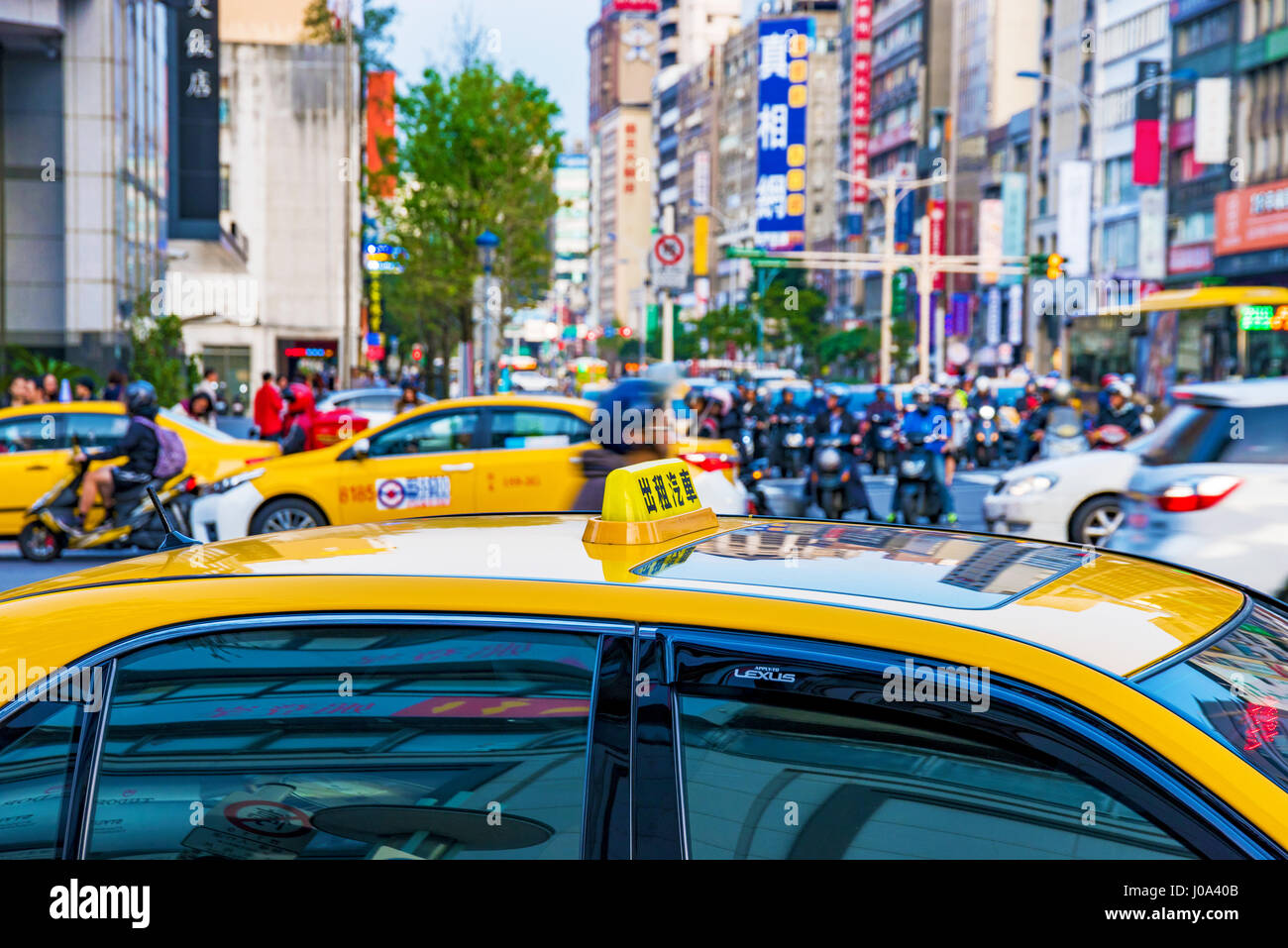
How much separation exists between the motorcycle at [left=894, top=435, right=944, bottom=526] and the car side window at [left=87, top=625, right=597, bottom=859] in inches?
580

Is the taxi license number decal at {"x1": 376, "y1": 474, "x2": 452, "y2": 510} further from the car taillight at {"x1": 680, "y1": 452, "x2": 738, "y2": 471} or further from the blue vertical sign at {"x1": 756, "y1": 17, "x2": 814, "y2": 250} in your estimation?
the blue vertical sign at {"x1": 756, "y1": 17, "x2": 814, "y2": 250}

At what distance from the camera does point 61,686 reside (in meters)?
2.50

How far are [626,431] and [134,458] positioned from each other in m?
5.91

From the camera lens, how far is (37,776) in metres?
2.46

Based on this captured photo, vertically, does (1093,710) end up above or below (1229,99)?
below

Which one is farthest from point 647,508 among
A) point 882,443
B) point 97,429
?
point 882,443

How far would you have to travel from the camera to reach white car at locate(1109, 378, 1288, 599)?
30.0 ft

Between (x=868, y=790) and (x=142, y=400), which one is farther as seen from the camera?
(x=142, y=400)

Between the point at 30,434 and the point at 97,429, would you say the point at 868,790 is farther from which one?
the point at 97,429

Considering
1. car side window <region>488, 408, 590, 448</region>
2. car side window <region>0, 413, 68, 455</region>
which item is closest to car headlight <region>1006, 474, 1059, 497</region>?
car side window <region>488, 408, 590, 448</region>
